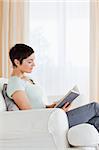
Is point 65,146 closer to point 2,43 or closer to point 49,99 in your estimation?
point 49,99

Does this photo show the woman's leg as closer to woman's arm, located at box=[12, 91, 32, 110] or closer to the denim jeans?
the denim jeans

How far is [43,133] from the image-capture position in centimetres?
219

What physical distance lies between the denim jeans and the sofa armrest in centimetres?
19

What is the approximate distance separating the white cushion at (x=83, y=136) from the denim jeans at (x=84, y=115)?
21 centimetres

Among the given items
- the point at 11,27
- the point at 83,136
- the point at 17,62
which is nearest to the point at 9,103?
the point at 17,62

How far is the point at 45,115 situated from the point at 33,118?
0.09 meters

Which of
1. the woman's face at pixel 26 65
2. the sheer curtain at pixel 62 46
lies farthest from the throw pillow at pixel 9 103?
the sheer curtain at pixel 62 46

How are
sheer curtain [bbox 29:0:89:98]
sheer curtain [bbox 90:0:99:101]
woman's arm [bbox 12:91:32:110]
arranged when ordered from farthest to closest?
1. sheer curtain [bbox 29:0:89:98]
2. sheer curtain [bbox 90:0:99:101]
3. woman's arm [bbox 12:91:32:110]

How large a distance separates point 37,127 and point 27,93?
0.60 metres

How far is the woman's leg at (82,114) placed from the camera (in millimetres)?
2439

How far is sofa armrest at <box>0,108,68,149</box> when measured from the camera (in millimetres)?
2170

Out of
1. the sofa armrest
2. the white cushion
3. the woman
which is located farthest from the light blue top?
the white cushion

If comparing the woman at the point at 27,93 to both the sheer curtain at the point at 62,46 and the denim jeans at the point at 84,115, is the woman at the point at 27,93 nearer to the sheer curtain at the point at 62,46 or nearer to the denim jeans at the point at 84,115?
the denim jeans at the point at 84,115

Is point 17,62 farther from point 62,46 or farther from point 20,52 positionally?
point 62,46
